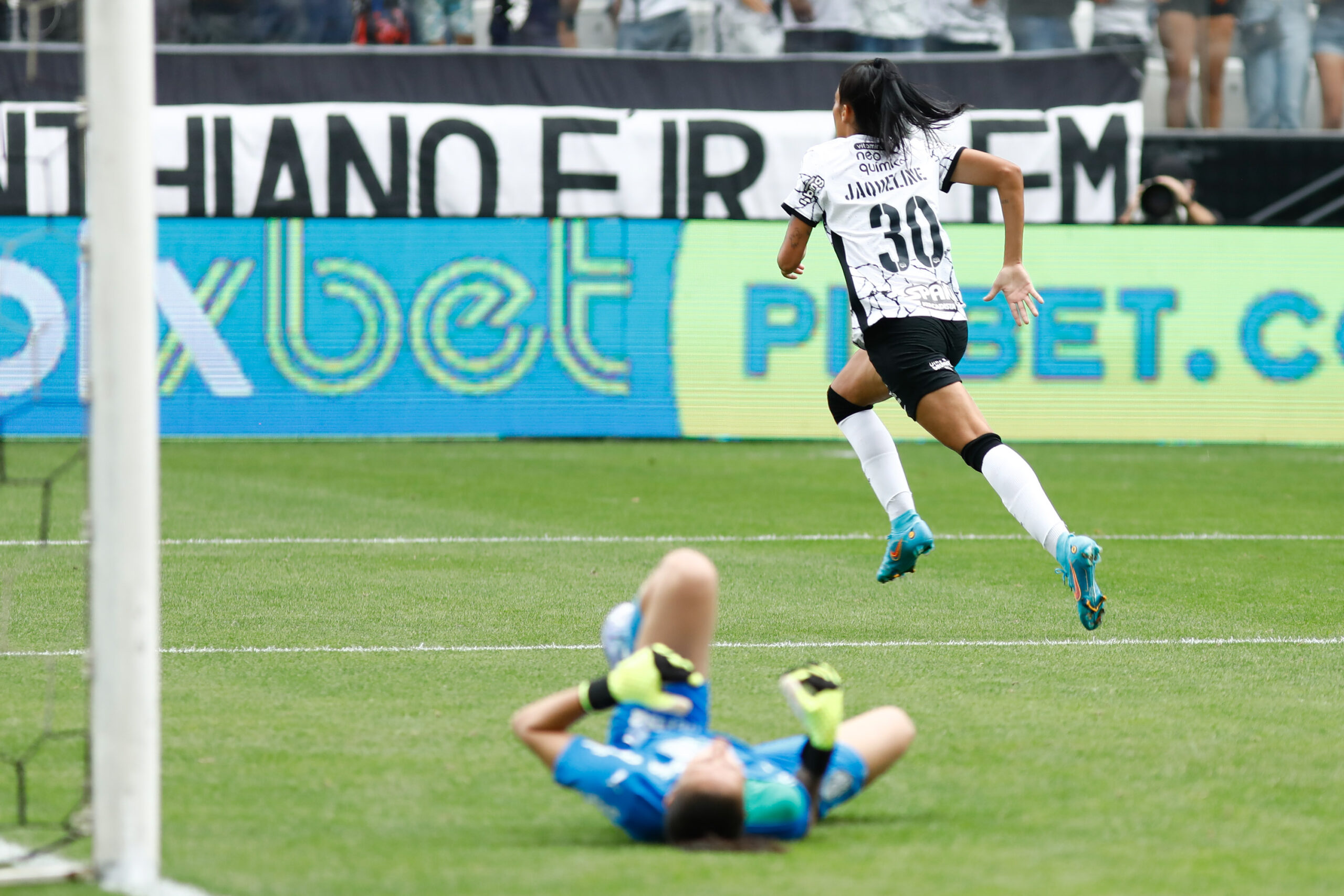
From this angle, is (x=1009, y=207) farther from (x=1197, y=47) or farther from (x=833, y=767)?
(x=1197, y=47)

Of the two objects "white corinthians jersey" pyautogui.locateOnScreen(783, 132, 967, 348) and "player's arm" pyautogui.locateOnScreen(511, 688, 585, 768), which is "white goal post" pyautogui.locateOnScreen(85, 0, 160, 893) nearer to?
"player's arm" pyautogui.locateOnScreen(511, 688, 585, 768)

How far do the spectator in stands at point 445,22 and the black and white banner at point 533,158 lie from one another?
0.98 meters

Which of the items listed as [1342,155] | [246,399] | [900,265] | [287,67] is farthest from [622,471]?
[1342,155]

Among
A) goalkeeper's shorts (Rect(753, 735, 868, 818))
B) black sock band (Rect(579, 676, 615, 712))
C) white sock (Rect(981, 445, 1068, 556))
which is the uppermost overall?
white sock (Rect(981, 445, 1068, 556))

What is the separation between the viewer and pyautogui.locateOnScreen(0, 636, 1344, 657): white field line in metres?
6.34

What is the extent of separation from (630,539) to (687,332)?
6.46m

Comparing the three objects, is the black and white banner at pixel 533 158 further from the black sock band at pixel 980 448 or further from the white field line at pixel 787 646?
the black sock band at pixel 980 448

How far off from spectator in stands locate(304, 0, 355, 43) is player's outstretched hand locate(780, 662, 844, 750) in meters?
14.1

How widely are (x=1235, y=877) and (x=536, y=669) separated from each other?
2830 mm

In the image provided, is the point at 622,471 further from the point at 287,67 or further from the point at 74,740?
the point at 74,740

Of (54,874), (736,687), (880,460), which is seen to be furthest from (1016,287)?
(54,874)

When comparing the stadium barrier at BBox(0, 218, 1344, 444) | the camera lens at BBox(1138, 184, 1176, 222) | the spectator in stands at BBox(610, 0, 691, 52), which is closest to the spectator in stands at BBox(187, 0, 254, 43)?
the stadium barrier at BBox(0, 218, 1344, 444)

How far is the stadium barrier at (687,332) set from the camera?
51.5 ft

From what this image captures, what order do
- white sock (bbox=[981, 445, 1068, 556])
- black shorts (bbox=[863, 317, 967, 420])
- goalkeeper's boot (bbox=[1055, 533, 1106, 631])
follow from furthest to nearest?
1. black shorts (bbox=[863, 317, 967, 420])
2. white sock (bbox=[981, 445, 1068, 556])
3. goalkeeper's boot (bbox=[1055, 533, 1106, 631])
